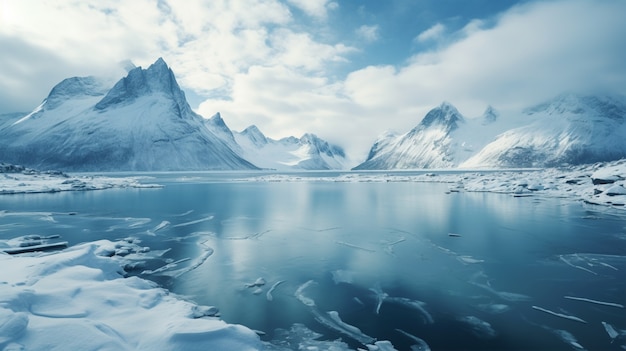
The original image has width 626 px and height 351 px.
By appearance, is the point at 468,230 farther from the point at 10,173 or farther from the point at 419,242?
the point at 10,173

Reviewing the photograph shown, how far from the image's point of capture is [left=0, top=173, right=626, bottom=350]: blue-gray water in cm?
1145

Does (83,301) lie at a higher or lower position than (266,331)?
higher

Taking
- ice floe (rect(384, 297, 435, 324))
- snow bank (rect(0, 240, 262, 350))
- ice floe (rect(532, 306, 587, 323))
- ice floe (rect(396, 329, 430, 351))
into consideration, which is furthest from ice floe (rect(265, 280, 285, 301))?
ice floe (rect(532, 306, 587, 323))

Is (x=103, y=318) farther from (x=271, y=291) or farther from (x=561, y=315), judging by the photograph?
(x=561, y=315)

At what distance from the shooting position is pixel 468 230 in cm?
2758

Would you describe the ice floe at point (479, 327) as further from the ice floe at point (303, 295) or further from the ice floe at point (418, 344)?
the ice floe at point (303, 295)

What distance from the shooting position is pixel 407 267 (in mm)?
17812

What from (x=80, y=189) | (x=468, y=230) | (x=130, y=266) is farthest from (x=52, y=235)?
(x=80, y=189)

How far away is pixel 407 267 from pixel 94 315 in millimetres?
13981

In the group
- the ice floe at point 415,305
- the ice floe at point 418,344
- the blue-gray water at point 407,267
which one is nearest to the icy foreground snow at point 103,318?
the ice floe at point 418,344

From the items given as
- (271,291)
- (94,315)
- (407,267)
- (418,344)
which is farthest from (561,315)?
(94,315)

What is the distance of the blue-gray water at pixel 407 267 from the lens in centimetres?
1145

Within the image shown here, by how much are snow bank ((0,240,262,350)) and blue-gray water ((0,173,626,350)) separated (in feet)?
5.65

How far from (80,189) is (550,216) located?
7990 cm
